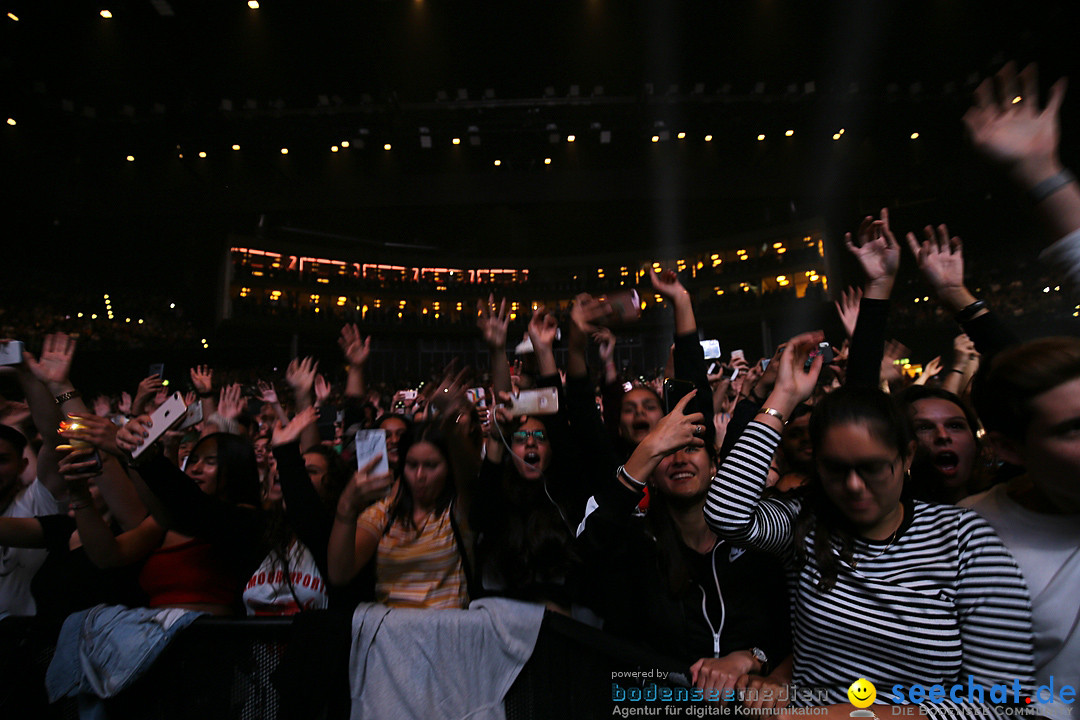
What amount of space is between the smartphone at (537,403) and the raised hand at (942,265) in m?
1.47

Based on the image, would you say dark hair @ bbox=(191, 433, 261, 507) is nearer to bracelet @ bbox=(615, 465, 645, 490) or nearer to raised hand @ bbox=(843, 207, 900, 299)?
bracelet @ bbox=(615, 465, 645, 490)

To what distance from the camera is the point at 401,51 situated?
1795 centimetres

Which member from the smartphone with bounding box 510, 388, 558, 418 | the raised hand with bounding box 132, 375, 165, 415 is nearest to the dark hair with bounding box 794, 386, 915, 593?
the smartphone with bounding box 510, 388, 558, 418

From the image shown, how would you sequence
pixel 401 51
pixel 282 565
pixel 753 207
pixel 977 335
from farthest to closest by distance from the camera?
1. pixel 753 207
2. pixel 401 51
3. pixel 282 565
4. pixel 977 335

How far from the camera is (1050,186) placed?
1.41 metres

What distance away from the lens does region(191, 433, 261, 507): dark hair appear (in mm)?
2631

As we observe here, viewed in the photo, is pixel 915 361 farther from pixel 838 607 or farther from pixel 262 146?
pixel 262 146

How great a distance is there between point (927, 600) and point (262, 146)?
76.7ft

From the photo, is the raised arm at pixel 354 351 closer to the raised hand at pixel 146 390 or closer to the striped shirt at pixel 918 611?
the raised hand at pixel 146 390

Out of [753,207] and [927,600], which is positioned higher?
[753,207]

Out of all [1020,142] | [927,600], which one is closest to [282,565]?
[927,600]

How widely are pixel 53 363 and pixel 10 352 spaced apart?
0.90 ft

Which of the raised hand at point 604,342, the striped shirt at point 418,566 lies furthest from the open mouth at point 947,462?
the striped shirt at point 418,566

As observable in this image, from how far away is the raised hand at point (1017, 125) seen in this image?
4.83 feet
